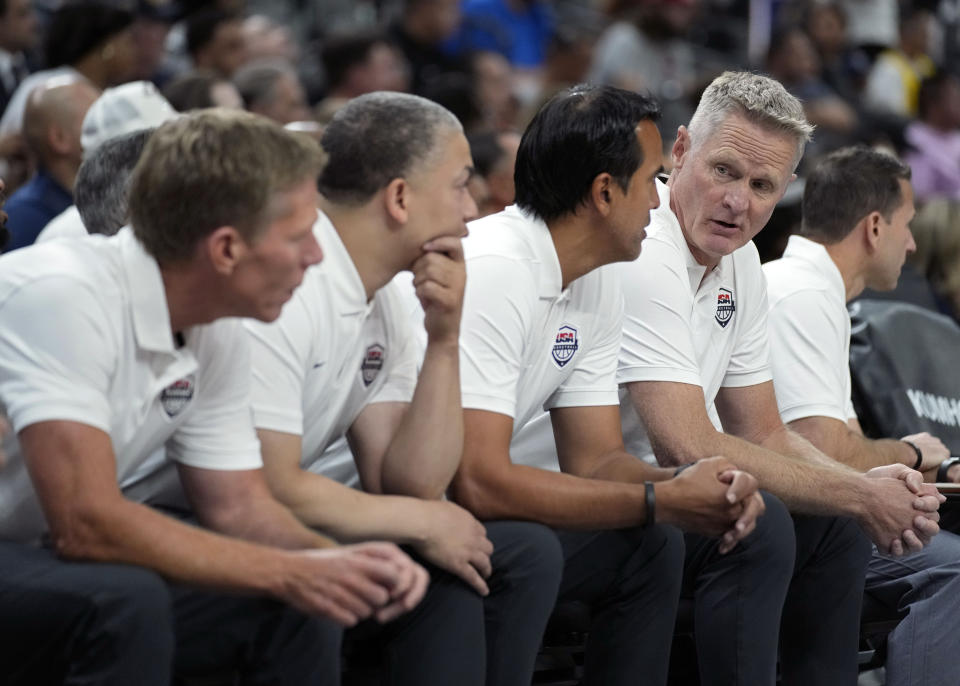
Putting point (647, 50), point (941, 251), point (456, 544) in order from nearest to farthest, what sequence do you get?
point (456, 544) < point (941, 251) < point (647, 50)

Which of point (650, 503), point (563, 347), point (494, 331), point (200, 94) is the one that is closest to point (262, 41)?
point (200, 94)

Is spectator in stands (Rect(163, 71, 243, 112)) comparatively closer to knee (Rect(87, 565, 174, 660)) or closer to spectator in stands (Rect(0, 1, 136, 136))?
spectator in stands (Rect(0, 1, 136, 136))

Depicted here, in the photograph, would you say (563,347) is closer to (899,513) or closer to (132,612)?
(899,513)

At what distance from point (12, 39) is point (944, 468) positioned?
14.7 feet

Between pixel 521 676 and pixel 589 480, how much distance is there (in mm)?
448

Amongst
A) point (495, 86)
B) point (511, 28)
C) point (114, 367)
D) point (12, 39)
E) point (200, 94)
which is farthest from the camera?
point (511, 28)

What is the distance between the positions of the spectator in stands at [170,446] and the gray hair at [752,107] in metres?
1.51

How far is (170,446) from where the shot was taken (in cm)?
257

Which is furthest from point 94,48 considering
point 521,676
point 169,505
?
point 521,676

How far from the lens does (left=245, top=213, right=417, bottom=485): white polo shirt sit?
266 cm

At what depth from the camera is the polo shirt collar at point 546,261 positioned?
3.13m

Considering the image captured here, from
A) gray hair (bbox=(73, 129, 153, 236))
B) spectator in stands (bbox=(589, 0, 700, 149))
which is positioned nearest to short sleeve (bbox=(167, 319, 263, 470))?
gray hair (bbox=(73, 129, 153, 236))

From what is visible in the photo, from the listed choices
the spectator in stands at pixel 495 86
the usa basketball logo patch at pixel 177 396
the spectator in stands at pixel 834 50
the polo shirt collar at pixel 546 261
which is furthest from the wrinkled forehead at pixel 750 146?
the spectator in stands at pixel 834 50

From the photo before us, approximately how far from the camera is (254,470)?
2537 mm
